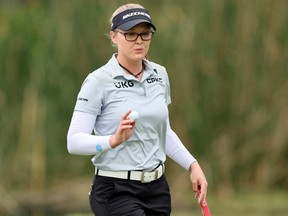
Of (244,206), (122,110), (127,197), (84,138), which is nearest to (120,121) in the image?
(122,110)

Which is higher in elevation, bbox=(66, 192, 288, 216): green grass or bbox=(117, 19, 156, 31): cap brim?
bbox=(66, 192, 288, 216): green grass

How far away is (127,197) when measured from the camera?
5.27 m

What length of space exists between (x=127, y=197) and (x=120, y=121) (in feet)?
1.20

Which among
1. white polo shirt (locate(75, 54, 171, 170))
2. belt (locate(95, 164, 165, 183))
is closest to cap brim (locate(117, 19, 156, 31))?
white polo shirt (locate(75, 54, 171, 170))

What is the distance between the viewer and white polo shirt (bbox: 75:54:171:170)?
522 centimetres

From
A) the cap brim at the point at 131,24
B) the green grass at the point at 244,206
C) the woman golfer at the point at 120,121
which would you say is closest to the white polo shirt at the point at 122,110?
the woman golfer at the point at 120,121

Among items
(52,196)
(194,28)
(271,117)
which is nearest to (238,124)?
(271,117)

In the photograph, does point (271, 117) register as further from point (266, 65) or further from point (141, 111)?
point (141, 111)

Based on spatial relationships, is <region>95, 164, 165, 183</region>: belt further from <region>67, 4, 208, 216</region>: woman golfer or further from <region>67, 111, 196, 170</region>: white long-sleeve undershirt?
<region>67, 111, 196, 170</region>: white long-sleeve undershirt

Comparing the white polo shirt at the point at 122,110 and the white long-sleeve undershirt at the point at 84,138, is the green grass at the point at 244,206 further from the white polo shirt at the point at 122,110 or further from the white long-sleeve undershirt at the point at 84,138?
the white long-sleeve undershirt at the point at 84,138

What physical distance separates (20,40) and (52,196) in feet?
5.80

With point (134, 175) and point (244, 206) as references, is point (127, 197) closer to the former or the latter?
point (134, 175)

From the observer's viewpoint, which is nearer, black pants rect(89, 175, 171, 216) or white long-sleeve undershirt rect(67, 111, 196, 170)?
white long-sleeve undershirt rect(67, 111, 196, 170)

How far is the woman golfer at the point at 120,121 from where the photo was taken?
5219 mm
